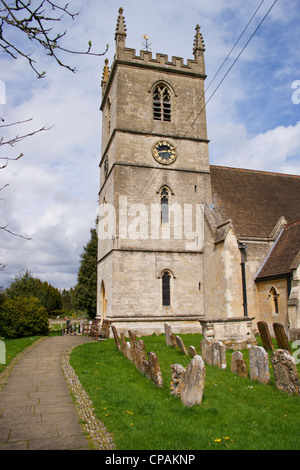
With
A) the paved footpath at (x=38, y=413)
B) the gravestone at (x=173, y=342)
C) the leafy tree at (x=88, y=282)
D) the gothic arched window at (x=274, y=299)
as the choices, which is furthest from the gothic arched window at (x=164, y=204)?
the leafy tree at (x=88, y=282)

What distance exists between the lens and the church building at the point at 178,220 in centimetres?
1681

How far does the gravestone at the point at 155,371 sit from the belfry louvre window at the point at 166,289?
10.4 metres

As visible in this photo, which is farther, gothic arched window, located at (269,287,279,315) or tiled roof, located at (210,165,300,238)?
tiled roof, located at (210,165,300,238)

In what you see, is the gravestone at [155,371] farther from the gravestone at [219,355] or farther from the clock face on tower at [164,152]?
the clock face on tower at [164,152]

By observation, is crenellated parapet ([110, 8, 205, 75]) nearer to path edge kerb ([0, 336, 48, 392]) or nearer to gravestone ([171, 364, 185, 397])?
path edge kerb ([0, 336, 48, 392])

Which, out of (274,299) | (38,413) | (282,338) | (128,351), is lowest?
(38,413)

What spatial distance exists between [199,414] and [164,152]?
632 inches

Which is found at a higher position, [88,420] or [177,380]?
[177,380]

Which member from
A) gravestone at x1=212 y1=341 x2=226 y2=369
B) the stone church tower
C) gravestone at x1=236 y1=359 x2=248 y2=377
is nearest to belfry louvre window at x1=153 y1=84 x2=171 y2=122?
the stone church tower

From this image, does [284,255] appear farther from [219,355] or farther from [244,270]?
[219,355]

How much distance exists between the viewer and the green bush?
20312mm

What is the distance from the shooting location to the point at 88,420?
545cm

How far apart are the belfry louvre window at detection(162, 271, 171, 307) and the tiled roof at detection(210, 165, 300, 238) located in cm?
392

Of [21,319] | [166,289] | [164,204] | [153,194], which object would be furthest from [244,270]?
[21,319]
